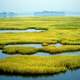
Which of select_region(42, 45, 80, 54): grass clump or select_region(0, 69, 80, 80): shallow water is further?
select_region(42, 45, 80, 54): grass clump

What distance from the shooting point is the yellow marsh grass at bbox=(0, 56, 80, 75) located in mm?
9227

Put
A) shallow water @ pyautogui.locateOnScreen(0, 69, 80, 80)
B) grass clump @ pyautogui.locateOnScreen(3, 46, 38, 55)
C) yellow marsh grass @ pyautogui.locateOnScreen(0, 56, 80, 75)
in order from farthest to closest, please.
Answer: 1. grass clump @ pyautogui.locateOnScreen(3, 46, 38, 55)
2. yellow marsh grass @ pyautogui.locateOnScreen(0, 56, 80, 75)
3. shallow water @ pyautogui.locateOnScreen(0, 69, 80, 80)

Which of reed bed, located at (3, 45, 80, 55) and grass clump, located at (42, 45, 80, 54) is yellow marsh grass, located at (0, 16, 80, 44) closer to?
grass clump, located at (42, 45, 80, 54)

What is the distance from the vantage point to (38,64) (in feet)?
32.9

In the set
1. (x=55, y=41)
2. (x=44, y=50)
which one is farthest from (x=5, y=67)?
(x=55, y=41)

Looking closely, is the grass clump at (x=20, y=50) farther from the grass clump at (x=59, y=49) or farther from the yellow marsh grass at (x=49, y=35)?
the yellow marsh grass at (x=49, y=35)

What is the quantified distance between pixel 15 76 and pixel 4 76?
408 millimetres

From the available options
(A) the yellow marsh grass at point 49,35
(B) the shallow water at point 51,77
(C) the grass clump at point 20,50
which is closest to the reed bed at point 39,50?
(C) the grass clump at point 20,50

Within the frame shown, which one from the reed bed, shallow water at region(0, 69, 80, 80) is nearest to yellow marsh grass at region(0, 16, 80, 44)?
the reed bed

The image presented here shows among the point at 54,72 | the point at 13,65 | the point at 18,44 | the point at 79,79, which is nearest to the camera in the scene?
the point at 79,79

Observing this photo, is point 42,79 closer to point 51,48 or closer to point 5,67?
point 5,67

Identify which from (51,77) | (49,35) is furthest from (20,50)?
(49,35)

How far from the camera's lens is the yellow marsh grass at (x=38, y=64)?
923cm

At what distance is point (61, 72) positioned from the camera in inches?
363
